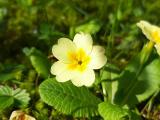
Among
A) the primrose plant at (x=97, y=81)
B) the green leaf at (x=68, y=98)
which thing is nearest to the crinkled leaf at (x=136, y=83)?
the primrose plant at (x=97, y=81)

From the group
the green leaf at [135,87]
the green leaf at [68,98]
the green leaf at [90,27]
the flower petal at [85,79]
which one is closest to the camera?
the flower petal at [85,79]

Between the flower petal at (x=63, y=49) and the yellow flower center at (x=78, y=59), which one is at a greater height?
the flower petal at (x=63, y=49)

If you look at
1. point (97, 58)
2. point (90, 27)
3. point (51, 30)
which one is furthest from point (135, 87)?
point (90, 27)

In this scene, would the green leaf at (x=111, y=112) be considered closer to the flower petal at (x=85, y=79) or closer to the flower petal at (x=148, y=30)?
the flower petal at (x=85, y=79)

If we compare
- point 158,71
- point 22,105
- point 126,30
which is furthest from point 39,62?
point 126,30

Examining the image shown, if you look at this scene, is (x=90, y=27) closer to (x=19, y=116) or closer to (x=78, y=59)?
(x=78, y=59)

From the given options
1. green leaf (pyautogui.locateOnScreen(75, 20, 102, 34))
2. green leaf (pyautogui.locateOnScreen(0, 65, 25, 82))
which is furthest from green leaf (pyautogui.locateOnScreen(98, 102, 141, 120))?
green leaf (pyautogui.locateOnScreen(75, 20, 102, 34))
